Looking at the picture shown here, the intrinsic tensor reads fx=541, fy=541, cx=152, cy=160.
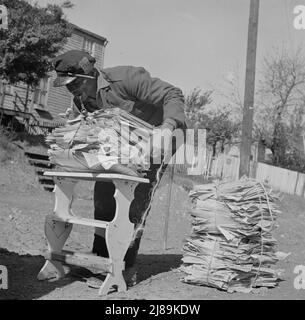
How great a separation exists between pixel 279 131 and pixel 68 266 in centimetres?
3293

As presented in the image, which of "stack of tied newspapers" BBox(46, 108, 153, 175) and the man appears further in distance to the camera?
the man

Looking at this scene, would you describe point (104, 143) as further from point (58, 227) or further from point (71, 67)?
point (58, 227)

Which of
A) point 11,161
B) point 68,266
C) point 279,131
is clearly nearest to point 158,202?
point 11,161

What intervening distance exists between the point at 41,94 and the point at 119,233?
23334mm

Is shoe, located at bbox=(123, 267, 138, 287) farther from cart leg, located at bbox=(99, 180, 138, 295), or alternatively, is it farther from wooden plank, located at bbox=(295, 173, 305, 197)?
wooden plank, located at bbox=(295, 173, 305, 197)

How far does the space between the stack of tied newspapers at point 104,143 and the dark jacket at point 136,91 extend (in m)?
0.25

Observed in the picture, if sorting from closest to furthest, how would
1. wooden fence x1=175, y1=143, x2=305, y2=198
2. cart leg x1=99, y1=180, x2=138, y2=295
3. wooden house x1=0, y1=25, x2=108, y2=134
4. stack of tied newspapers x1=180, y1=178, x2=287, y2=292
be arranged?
cart leg x1=99, y1=180, x2=138, y2=295
stack of tied newspapers x1=180, y1=178, x2=287, y2=292
wooden fence x1=175, y1=143, x2=305, y2=198
wooden house x1=0, y1=25, x2=108, y2=134

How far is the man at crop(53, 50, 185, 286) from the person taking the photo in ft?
14.2

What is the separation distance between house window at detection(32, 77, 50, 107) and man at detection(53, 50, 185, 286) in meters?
21.7

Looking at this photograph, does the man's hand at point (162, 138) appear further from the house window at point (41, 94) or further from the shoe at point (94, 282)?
the house window at point (41, 94)

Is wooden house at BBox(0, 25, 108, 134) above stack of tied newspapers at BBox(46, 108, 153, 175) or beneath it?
above
